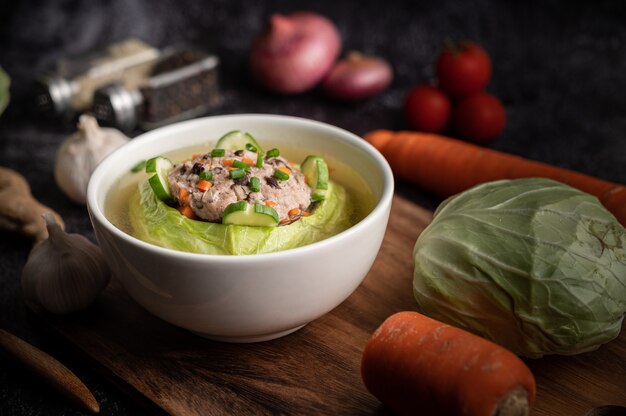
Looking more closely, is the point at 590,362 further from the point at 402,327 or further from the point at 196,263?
the point at 196,263

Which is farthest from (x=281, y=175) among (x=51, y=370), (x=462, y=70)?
(x=462, y=70)

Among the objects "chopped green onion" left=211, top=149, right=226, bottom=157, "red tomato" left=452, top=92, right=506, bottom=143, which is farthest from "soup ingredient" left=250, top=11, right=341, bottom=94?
"chopped green onion" left=211, top=149, right=226, bottom=157

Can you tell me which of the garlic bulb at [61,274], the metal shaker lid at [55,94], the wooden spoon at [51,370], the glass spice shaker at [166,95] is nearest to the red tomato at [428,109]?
the glass spice shaker at [166,95]

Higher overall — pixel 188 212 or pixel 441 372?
pixel 188 212

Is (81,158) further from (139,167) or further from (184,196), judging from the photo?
(184,196)

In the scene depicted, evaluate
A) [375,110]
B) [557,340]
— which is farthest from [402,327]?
[375,110]
